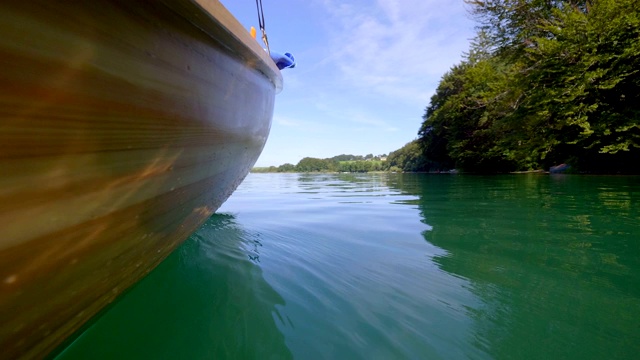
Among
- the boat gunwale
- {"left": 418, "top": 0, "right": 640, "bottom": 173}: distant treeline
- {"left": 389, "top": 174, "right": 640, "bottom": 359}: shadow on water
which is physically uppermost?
{"left": 418, "top": 0, "right": 640, "bottom": 173}: distant treeline

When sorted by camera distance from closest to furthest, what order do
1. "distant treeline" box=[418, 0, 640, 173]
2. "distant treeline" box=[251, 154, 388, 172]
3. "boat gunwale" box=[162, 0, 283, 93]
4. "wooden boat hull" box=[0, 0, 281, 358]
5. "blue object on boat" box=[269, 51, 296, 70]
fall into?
"wooden boat hull" box=[0, 0, 281, 358] → "boat gunwale" box=[162, 0, 283, 93] → "blue object on boat" box=[269, 51, 296, 70] → "distant treeline" box=[418, 0, 640, 173] → "distant treeline" box=[251, 154, 388, 172]

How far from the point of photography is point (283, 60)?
7.63 ft

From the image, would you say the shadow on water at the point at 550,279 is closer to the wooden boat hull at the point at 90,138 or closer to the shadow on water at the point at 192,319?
the shadow on water at the point at 192,319

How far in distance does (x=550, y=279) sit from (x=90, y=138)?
1.86 meters

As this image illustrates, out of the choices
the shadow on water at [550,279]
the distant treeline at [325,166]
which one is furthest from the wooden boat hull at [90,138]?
the distant treeline at [325,166]

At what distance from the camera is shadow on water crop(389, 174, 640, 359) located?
1.03 meters

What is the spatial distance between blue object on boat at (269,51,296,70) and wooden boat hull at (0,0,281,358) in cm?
145

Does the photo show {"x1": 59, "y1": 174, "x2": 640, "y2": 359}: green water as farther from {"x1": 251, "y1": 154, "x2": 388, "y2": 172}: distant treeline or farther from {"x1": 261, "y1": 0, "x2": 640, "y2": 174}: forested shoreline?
{"x1": 251, "y1": 154, "x2": 388, "y2": 172}: distant treeline

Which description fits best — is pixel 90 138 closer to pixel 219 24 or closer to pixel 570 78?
pixel 219 24

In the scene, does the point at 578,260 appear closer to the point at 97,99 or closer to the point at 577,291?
the point at 577,291

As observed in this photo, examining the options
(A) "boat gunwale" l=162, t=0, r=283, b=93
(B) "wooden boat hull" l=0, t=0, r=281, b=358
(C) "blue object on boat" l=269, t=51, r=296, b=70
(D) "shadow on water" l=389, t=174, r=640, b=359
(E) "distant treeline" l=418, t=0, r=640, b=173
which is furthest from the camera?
(E) "distant treeline" l=418, t=0, r=640, b=173

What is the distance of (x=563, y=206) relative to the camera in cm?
367

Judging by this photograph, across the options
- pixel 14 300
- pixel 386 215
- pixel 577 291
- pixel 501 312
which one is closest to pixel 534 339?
pixel 501 312

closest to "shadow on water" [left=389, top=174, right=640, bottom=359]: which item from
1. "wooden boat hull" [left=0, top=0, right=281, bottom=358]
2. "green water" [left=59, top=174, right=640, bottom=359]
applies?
"green water" [left=59, top=174, right=640, bottom=359]
